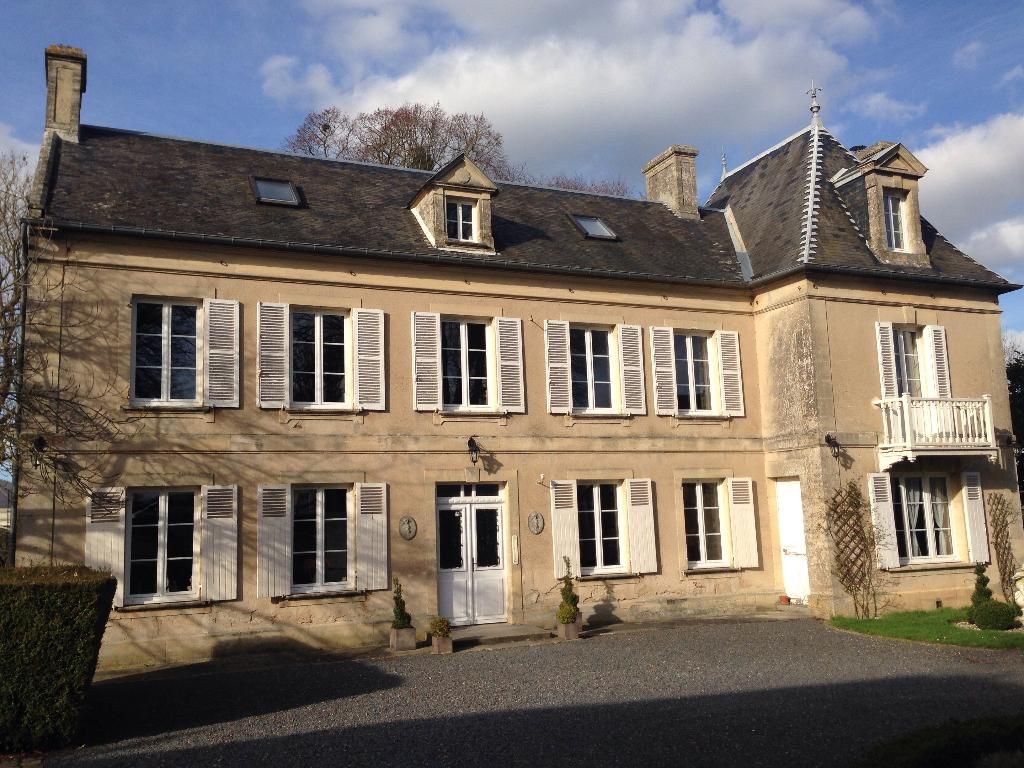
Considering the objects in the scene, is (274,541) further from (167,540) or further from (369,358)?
(369,358)

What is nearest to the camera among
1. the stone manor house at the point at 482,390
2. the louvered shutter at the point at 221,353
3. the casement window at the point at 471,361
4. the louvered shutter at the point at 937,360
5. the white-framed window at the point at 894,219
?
the stone manor house at the point at 482,390

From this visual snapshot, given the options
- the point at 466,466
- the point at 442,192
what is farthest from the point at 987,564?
the point at 442,192

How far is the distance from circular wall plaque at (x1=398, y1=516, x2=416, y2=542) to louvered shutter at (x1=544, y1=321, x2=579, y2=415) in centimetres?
290

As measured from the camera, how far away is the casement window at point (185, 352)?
41.3ft

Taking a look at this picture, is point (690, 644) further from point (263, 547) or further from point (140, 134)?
point (140, 134)

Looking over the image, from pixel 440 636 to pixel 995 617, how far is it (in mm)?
7802

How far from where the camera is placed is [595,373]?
50.8 ft

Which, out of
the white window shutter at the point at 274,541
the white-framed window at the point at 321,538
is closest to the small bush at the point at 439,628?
the white-framed window at the point at 321,538

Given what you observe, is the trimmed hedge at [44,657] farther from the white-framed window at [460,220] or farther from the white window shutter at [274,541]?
the white-framed window at [460,220]

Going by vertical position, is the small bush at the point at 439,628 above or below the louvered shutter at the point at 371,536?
below

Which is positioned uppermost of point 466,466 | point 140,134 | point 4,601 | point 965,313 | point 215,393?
point 140,134

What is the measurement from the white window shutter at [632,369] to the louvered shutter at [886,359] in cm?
422

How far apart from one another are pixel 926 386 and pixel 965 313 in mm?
1682

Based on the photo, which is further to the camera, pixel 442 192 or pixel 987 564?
pixel 987 564
